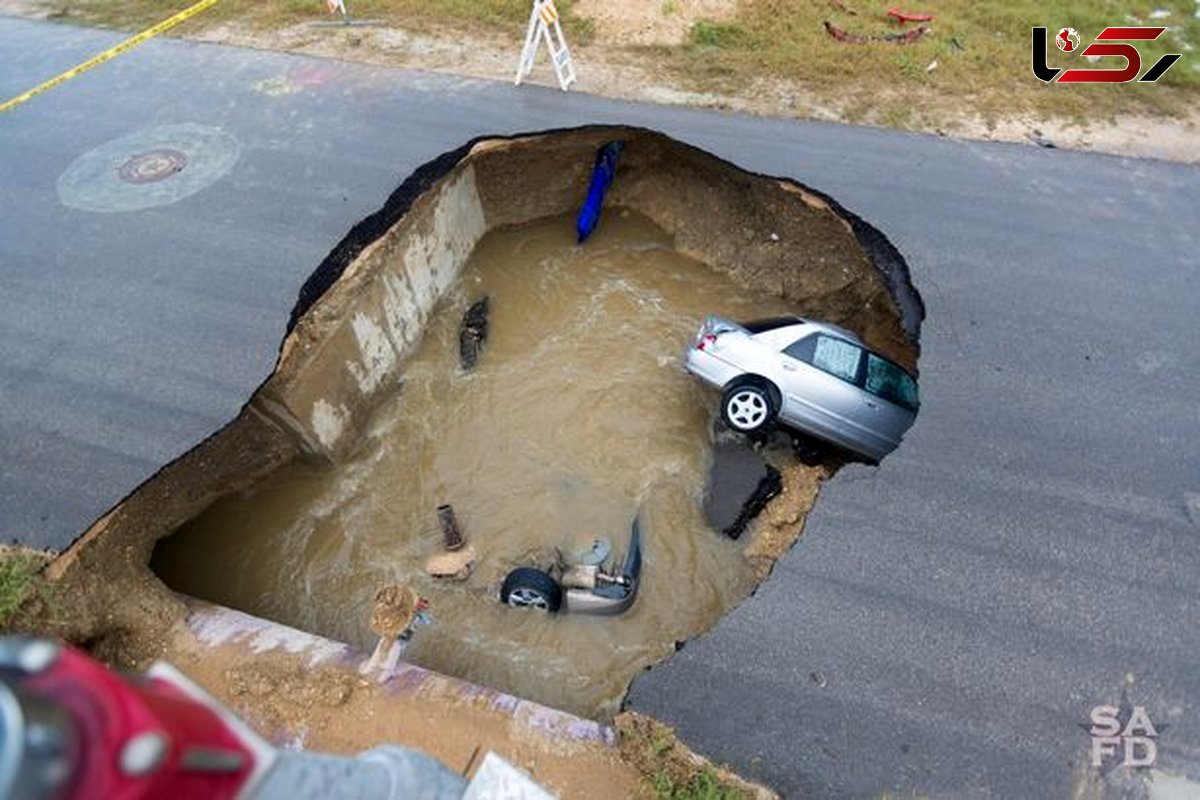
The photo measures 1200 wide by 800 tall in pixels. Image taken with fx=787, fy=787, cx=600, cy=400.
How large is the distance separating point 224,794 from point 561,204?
11.7m

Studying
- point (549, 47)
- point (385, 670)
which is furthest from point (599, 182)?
point (385, 670)

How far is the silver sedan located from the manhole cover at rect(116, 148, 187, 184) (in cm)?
778

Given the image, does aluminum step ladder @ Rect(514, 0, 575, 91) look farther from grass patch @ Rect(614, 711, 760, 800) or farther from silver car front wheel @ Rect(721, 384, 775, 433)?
grass patch @ Rect(614, 711, 760, 800)

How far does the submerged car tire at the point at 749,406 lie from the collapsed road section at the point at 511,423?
1.86ft

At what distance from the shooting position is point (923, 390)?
25.9 ft

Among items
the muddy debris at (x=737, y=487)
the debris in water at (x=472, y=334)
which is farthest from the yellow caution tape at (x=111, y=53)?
the muddy debris at (x=737, y=487)

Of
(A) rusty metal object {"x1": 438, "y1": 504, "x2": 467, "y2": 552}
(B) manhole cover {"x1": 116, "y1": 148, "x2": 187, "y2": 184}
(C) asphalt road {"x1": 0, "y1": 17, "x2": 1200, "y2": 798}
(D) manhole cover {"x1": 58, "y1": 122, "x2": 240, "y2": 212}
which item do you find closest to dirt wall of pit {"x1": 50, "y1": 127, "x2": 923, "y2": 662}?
(C) asphalt road {"x1": 0, "y1": 17, "x2": 1200, "y2": 798}

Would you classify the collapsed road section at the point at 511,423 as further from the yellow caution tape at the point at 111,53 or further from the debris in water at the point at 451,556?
the yellow caution tape at the point at 111,53

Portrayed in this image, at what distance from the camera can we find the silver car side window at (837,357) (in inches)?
361

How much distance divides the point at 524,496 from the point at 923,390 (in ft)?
15.2

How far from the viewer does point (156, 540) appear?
805 centimetres

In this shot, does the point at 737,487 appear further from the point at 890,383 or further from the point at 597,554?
the point at 890,383

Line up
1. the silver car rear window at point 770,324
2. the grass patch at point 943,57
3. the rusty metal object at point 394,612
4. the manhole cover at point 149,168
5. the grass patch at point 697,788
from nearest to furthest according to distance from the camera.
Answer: the grass patch at point 697,788 < the rusty metal object at point 394,612 < the silver car rear window at point 770,324 < the manhole cover at point 149,168 < the grass patch at point 943,57

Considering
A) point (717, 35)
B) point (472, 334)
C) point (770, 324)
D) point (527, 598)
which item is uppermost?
point (717, 35)
